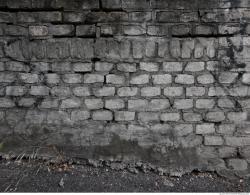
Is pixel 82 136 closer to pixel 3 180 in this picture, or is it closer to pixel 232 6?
pixel 3 180

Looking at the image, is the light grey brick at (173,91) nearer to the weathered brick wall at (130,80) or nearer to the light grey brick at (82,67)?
the weathered brick wall at (130,80)

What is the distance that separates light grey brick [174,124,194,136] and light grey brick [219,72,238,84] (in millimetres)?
652

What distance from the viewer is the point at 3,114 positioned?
130 inches

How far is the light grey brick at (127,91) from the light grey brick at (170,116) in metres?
0.43

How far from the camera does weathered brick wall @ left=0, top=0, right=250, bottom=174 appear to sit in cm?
311

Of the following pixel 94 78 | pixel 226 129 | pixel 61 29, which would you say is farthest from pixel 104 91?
pixel 226 129

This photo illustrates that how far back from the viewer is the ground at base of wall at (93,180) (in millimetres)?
2980

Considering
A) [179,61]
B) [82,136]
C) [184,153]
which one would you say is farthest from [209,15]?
[82,136]

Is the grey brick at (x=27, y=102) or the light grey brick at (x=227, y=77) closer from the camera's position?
the light grey brick at (x=227, y=77)

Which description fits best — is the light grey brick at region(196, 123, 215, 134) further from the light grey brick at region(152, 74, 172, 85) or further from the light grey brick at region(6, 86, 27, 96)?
the light grey brick at region(6, 86, 27, 96)

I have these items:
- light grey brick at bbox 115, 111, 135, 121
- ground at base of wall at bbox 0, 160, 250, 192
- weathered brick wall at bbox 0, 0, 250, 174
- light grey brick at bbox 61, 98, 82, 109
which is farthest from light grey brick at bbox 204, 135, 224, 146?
light grey brick at bbox 61, 98, 82, 109

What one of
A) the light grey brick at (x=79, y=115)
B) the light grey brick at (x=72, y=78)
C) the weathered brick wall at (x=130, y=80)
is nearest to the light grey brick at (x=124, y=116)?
the weathered brick wall at (x=130, y=80)

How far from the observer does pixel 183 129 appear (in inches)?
128

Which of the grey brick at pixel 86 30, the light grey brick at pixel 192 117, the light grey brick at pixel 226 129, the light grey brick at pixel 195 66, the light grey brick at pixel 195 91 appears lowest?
the light grey brick at pixel 226 129
